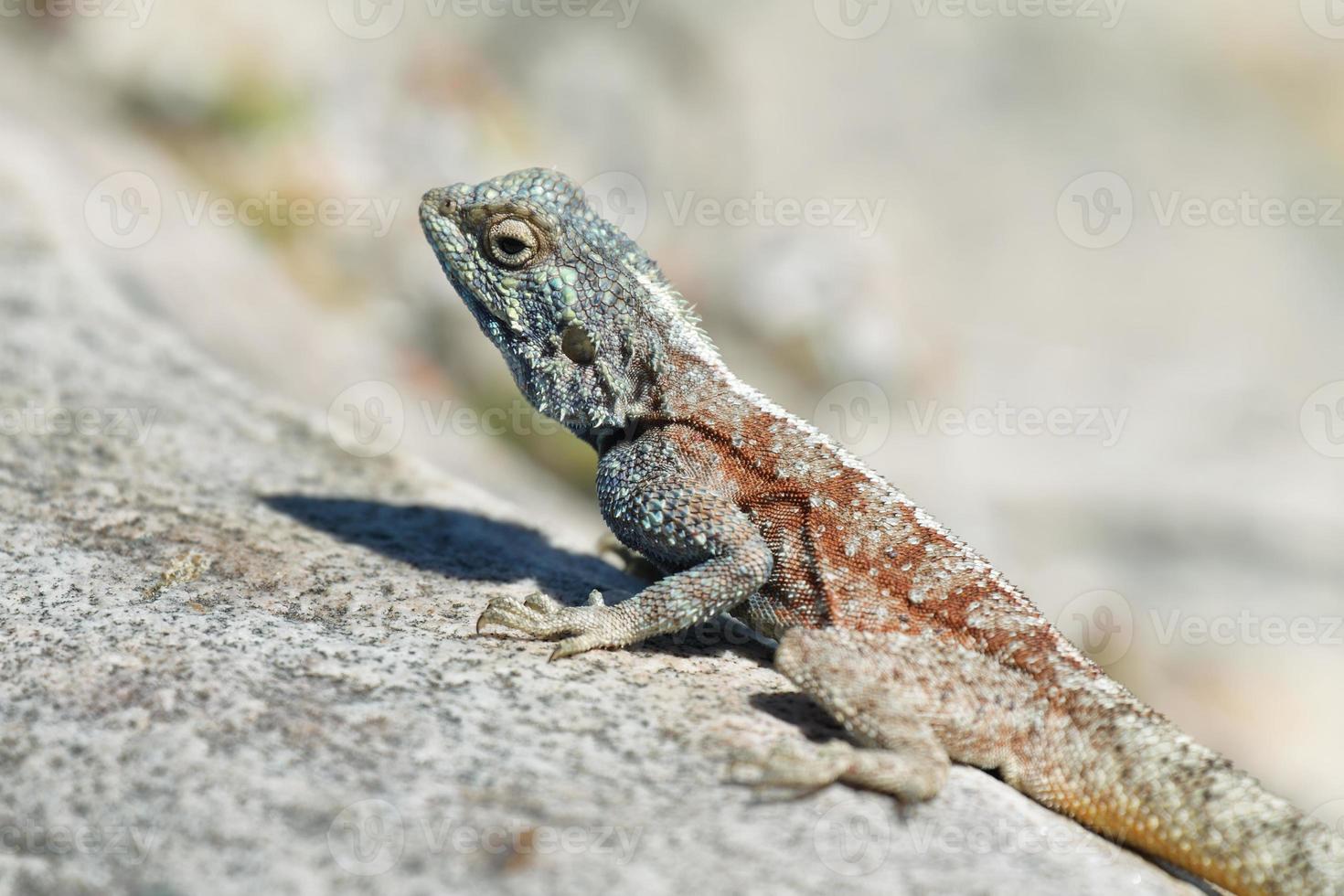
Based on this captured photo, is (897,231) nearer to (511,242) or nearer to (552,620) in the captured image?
(511,242)

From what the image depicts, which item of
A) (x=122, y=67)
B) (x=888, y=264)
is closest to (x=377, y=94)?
(x=122, y=67)

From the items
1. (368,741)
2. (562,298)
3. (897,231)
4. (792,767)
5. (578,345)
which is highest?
(897,231)

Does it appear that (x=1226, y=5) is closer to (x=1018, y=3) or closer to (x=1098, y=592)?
(x=1018, y=3)

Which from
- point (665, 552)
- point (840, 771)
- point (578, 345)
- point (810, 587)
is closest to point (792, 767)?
point (840, 771)

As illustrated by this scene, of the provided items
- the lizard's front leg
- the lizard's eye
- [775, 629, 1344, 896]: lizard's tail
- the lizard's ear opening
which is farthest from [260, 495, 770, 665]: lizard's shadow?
the lizard's eye

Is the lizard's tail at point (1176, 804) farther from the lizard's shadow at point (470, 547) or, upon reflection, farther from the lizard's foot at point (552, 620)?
the lizard's foot at point (552, 620)

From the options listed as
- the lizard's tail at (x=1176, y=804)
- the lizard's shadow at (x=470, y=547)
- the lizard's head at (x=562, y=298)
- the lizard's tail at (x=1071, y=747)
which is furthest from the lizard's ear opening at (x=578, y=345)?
the lizard's tail at (x=1176, y=804)
